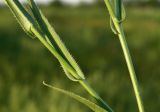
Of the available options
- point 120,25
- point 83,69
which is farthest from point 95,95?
point 83,69

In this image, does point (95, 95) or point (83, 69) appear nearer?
point (95, 95)

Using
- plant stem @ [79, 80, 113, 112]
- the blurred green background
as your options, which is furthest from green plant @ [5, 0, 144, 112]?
the blurred green background

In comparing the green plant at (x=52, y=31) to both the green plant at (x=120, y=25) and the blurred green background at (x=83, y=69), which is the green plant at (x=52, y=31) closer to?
the green plant at (x=120, y=25)

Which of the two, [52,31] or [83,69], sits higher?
[52,31]

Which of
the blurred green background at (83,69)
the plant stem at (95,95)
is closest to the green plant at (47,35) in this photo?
the plant stem at (95,95)

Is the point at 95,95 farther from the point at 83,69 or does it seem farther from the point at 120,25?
the point at 83,69

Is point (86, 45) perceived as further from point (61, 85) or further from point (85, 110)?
point (85, 110)

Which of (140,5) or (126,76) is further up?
(126,76)

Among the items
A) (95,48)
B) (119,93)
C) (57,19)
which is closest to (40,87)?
(119,93)
